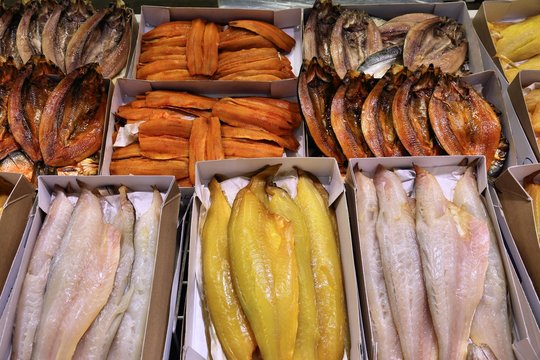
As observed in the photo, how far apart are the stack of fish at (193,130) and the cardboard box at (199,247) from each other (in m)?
0.20

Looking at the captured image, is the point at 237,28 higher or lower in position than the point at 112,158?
higher

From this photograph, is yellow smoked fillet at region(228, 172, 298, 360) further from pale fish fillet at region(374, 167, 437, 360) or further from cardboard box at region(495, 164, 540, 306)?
cardboard box at region(495, 164, 540, 306)

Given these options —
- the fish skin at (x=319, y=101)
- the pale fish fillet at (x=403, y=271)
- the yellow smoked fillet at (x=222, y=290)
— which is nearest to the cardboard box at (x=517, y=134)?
the pale fish fillet at (x=403, y=271)

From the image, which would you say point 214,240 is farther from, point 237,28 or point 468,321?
point 237,28

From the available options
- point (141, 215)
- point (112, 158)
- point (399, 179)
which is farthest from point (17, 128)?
point (399, 179)

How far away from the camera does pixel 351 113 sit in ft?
6.80

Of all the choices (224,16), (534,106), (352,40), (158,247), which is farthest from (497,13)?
(158,247)

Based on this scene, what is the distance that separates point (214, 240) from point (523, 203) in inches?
44.0

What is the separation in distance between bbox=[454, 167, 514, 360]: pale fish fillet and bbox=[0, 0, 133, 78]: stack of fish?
72.5 inches

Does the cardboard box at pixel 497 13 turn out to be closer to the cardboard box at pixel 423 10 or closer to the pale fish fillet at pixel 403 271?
the cardboard box at pixel 423 10

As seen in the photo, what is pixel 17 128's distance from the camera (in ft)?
6.53

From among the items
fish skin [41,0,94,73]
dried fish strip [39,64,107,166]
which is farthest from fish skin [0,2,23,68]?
dried fish strip [39,64,107,166]

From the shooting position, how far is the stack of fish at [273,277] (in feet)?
4.53

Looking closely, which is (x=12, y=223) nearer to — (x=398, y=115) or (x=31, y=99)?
(x=31, y=99)
